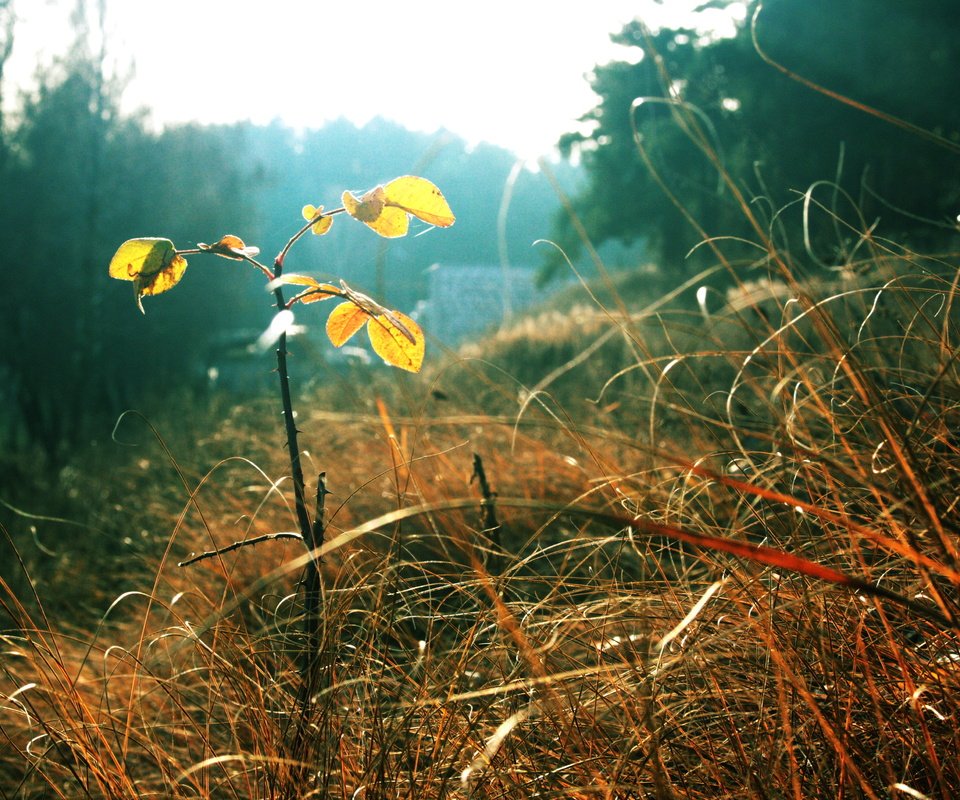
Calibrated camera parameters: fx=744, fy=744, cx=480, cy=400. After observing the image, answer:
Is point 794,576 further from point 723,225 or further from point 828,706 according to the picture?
point 723,225

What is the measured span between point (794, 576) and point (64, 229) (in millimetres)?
11915

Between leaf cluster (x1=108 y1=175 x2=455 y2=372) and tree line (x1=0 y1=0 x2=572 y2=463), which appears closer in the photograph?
leaf cluster (x1=108 y1=175 x2=455 y2=372)

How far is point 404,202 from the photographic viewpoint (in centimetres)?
94

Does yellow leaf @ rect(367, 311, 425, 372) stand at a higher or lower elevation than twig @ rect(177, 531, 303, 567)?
higher

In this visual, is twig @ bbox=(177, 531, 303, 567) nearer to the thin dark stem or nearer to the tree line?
the thin dark stem

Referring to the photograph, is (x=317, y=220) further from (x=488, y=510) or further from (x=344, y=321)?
(x=488, y=510)

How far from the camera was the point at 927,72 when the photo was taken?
11.1 m

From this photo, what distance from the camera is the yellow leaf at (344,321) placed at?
0.99 meters

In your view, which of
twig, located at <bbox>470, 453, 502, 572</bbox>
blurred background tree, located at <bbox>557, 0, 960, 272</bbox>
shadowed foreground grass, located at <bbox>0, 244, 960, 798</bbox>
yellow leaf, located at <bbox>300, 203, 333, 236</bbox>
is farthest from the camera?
blurred background tree, located at <bbox>557, 0, 960, 272</bbox>

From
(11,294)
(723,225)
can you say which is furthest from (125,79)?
(723,225)

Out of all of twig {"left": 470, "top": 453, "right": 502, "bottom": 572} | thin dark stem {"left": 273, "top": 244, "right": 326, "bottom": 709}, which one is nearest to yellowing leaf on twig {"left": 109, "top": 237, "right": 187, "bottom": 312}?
thin dark stem {"left": 273, "top": 244, "right": 326, "bottom": 709}

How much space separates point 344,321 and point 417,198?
19 centimetres

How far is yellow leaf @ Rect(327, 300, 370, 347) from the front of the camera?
99 centimetres

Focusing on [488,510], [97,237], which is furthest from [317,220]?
[97,237]
